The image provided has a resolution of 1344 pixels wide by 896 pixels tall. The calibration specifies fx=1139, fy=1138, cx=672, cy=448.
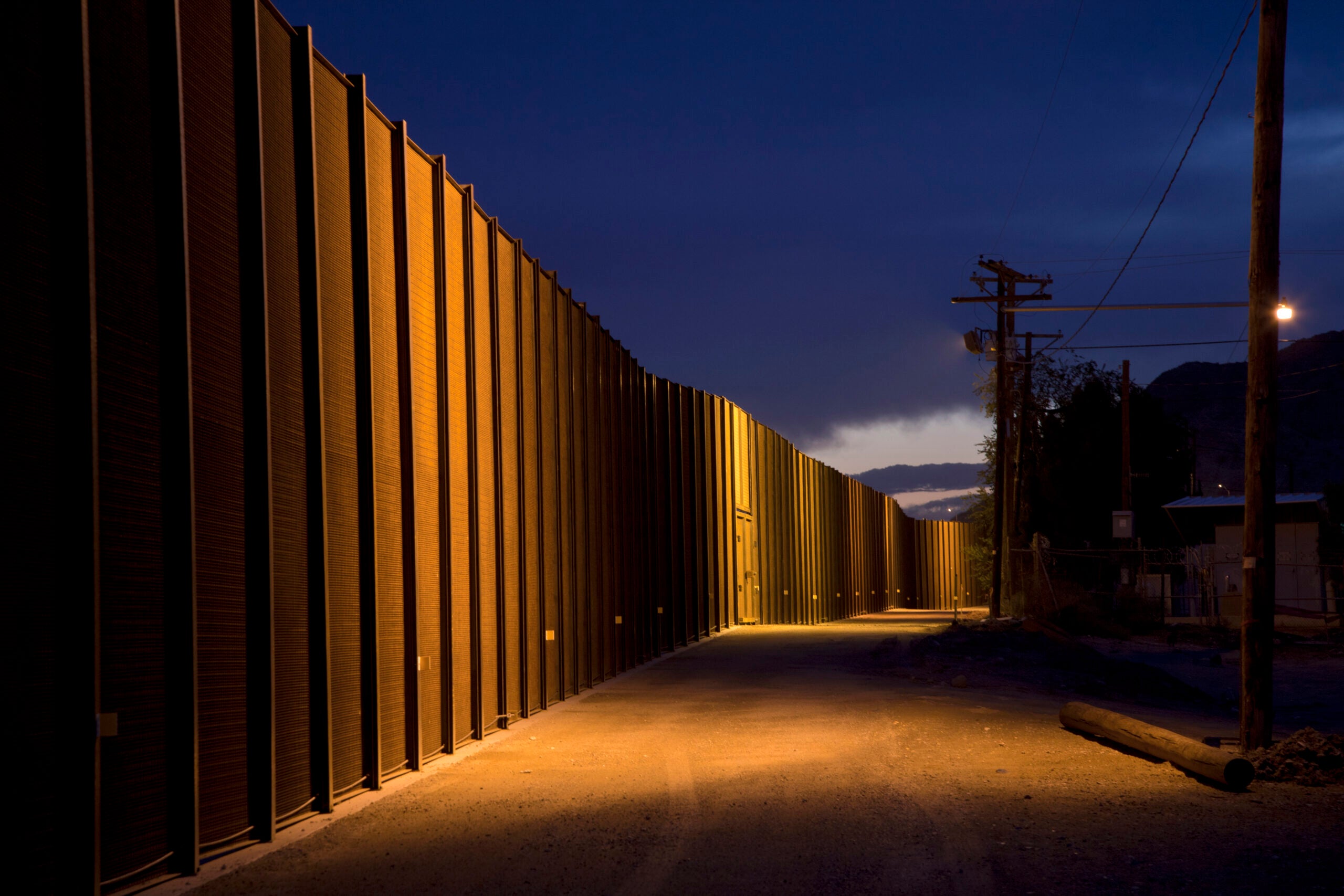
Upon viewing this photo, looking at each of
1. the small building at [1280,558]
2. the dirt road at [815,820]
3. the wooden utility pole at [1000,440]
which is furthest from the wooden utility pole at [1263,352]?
the wooden utility pole at [1000,440]

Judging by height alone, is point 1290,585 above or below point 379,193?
below

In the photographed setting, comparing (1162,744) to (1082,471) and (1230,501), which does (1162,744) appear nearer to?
(1230,501)

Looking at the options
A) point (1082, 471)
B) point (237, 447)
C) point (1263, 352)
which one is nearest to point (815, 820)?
point (237, 447)

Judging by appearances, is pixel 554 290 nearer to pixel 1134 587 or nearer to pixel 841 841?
pixel 841 841

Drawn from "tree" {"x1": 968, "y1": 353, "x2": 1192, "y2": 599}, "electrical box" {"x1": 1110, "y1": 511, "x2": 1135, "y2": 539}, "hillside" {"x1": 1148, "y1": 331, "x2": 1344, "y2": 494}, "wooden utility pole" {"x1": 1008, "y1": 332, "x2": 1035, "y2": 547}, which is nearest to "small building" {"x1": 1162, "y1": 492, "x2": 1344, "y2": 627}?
"electrical box" {"x1": 1110, "y1": 511, "x2": 1135, "y2": 539}

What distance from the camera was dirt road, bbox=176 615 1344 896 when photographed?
624 cm

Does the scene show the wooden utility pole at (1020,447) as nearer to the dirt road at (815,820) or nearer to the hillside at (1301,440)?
the dirt road at (815,820)

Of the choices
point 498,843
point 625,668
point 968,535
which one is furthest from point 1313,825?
point 968,535

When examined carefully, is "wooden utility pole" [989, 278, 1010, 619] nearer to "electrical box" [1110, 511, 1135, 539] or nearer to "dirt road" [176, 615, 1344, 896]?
"electrical box" [1110, 511, 1135, 539]

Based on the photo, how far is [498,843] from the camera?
720cm

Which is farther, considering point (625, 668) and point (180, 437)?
point (625, 668)

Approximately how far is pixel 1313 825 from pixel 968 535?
245 feet

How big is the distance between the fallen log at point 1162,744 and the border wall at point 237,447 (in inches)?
241

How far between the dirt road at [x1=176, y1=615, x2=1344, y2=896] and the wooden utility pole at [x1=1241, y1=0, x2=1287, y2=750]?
1336 mm
